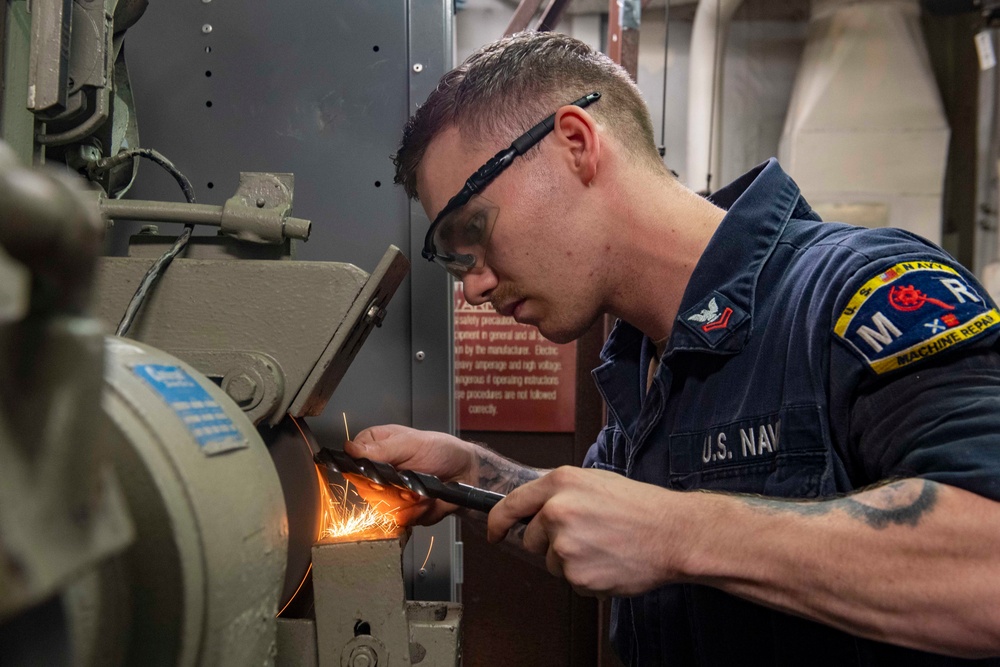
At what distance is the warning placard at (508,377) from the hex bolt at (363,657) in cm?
167

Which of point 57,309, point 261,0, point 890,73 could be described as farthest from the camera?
point 890,73

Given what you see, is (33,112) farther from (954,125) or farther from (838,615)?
(954,125)

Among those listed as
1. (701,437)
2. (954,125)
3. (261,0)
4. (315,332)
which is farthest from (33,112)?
(954,125)

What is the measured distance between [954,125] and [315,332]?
297 centimetres

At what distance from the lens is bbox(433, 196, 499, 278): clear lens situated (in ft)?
3.85

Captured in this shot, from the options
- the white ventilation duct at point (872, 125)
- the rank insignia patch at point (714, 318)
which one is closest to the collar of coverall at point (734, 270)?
the rank insignia patch at point (714, 318)

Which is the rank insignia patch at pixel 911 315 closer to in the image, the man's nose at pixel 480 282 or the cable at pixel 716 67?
the man's nose at pixel 480 282

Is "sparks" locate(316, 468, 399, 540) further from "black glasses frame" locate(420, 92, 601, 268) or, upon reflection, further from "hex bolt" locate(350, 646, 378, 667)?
"black glasses frame" locate(420, 92, 601, 268)

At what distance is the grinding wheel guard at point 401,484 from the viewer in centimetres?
108

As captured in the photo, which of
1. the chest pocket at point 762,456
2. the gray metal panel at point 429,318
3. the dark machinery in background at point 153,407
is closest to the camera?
the dark machinery in background at point 153,407

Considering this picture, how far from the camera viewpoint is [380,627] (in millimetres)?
947

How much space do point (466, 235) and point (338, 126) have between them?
0.46 metres

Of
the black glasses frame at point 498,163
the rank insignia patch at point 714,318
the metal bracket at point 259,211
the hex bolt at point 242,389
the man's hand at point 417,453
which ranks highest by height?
the black glasses frame at point 498,163

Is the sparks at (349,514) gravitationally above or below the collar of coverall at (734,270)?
below
